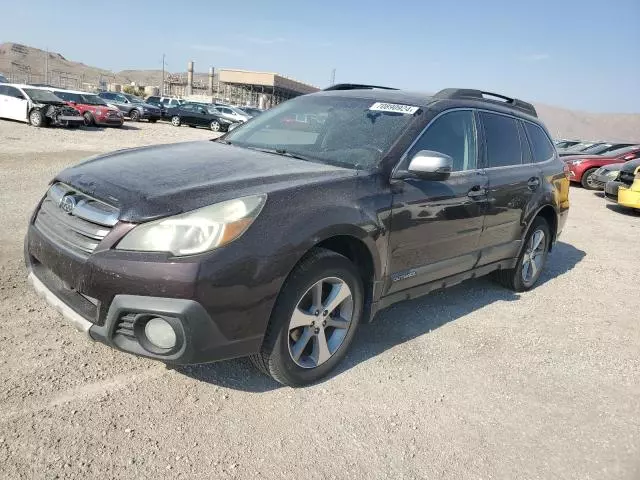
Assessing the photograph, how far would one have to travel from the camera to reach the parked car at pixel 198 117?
95.3 feet

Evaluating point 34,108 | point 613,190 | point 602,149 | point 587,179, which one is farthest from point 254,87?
point 613,190

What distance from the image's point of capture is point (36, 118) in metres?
18.7

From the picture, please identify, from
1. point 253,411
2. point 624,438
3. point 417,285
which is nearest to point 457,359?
point 417,285

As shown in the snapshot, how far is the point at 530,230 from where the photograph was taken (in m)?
5.15

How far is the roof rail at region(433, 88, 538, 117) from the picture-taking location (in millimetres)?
4168

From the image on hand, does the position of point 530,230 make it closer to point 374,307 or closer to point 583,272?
point 583,272

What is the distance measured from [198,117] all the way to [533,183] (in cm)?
2682

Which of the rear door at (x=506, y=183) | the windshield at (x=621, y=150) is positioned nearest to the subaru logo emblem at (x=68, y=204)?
the rear door at (x=506, y=183)

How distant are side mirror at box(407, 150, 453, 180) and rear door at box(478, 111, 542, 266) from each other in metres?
1.06

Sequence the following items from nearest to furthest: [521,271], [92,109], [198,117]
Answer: [521,271]
[92,109]
[198,117]

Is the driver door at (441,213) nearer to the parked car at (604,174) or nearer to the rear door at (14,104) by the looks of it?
the parked car at (604,174)

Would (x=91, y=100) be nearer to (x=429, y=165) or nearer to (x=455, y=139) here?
(x=455, y=139)

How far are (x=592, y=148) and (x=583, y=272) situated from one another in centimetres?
1340

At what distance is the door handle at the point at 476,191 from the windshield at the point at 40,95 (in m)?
19.2
